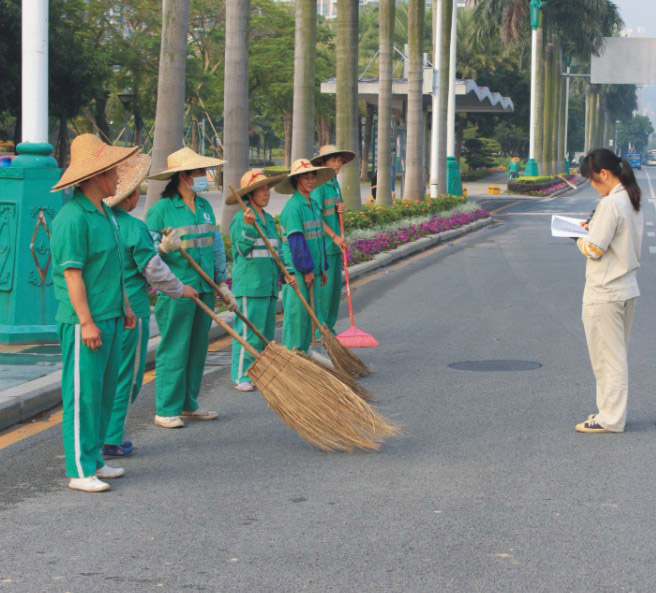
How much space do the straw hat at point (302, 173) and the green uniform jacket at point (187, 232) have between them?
1.47 m

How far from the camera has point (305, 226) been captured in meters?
9.14

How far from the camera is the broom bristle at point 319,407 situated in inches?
275

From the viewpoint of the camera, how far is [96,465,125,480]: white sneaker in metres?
6.43

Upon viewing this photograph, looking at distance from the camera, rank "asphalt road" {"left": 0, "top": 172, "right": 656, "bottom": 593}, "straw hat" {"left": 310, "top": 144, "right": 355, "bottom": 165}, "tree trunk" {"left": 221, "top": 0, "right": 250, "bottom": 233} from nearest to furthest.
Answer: "asphalt road" {"left": 0, "top": 172, "right": 656, "bottom": 593} < "straw hat" {"left": 310, "top": 144, "right": 355, "bottom": 165} < "tree trunk" {"left": 221, "top": 0, "right": 250, "bottom": 233}

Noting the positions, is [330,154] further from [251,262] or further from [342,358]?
[342,358]

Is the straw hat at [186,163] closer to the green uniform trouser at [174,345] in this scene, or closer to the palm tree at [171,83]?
the green uniform trouser at [174,345]

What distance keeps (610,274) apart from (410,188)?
73.9ft

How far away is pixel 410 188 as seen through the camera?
29859 millimetres

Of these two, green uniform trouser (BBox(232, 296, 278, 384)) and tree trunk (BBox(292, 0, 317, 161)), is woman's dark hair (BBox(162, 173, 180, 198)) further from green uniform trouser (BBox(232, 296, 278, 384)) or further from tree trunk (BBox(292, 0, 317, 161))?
tree trunk (BBox(292, 0, 317, 161))

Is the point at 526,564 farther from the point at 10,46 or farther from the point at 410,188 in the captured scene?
the point at 10,46

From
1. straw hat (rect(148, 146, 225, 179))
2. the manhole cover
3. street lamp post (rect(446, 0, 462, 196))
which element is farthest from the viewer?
street lamp post (rect(446, 0, 462, 196))

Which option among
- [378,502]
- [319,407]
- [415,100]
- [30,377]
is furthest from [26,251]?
[415,100]

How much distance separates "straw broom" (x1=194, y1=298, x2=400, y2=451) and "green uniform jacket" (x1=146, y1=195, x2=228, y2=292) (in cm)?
72

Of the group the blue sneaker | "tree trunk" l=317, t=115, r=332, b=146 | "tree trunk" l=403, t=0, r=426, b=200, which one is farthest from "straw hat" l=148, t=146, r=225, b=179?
"tree trunk" l=317, t=115, r=332, b=146
